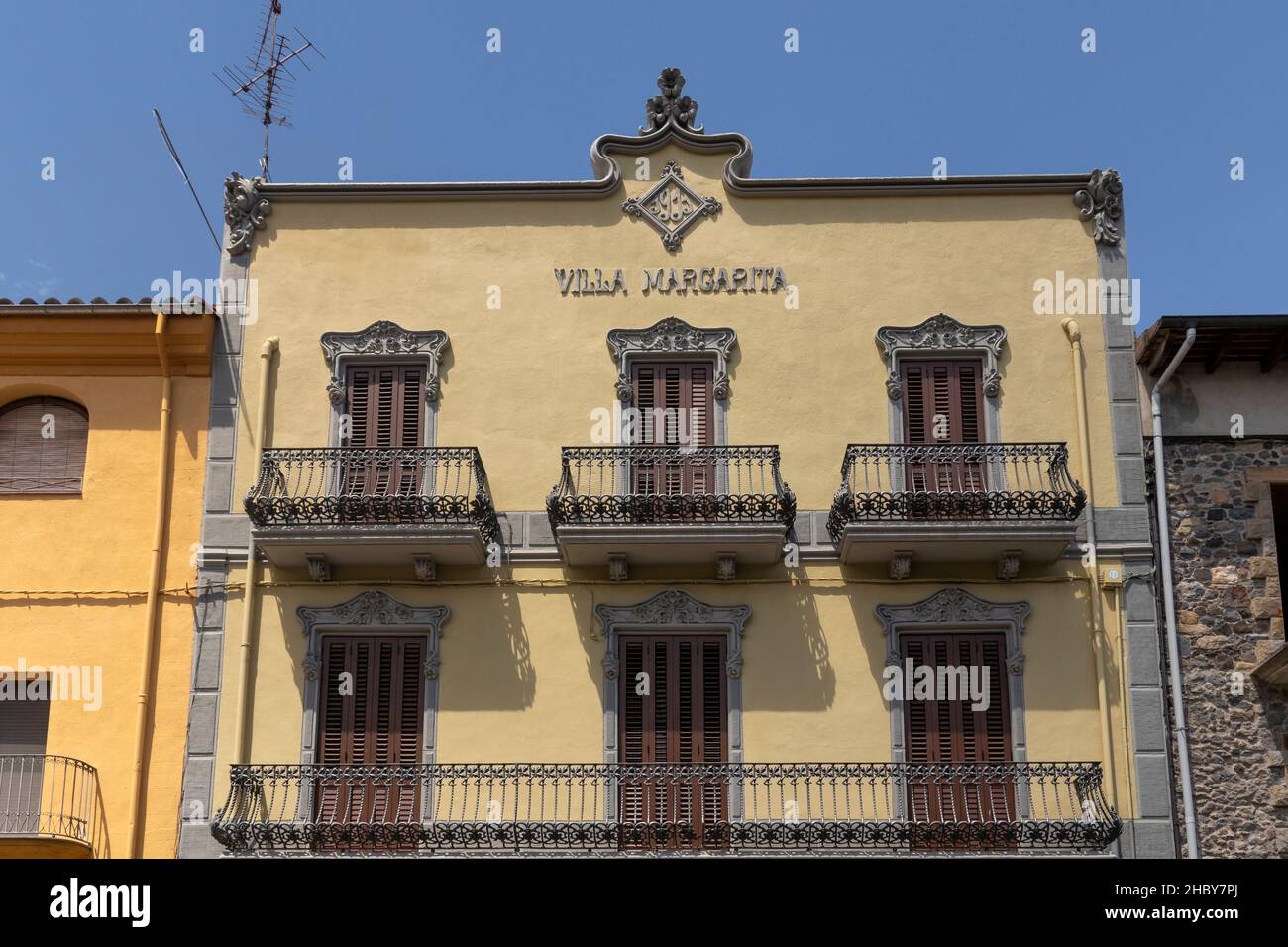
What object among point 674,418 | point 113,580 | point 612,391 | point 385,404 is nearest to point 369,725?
point 113,580

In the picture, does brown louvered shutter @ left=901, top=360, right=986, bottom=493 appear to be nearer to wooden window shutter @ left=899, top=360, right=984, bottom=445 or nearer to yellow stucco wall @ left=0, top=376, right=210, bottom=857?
wooden window shutter @ left=899, top=360, right=984, bottom=445

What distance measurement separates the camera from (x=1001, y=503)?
1927cm

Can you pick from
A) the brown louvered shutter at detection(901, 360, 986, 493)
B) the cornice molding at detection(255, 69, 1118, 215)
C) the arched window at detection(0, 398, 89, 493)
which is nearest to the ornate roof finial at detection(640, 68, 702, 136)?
the cornice molding at detection(255, 69, 1118, 215)

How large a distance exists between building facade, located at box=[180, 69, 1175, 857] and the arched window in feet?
5.99

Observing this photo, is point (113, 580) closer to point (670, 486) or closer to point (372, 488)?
point (372, 488)

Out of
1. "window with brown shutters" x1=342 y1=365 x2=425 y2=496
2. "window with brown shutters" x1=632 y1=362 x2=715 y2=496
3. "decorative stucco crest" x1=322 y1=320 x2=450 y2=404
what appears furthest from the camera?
"decorative stucco crest" x1=322 y1=320 x2=450 y2=404

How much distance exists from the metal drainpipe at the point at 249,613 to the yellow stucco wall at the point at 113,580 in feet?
2.28

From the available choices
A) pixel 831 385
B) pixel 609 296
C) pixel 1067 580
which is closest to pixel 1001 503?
pixel 1067 580

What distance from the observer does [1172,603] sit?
768 inches

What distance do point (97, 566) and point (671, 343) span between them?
24.7ft

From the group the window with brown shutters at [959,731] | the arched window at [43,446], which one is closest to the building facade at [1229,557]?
the window with brown shutters at [959,731]

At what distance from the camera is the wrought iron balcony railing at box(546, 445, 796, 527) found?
1933cm
